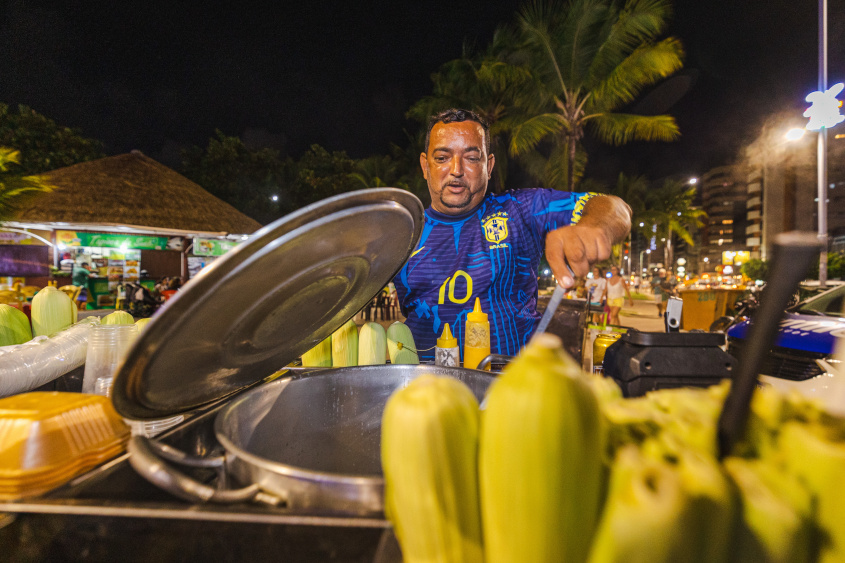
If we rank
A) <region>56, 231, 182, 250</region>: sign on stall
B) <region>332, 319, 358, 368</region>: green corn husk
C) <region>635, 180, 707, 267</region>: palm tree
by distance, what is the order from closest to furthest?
<region>332, 319, 358, 368</region>: green corn husk → <region>56, 231, 182, 250</region>: sign on stall → <region>635, 180, 707, 267</region>: palm tree

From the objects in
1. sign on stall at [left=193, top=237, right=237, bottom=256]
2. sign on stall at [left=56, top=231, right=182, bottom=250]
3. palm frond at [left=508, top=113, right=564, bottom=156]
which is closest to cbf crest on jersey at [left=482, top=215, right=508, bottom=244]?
sign on stall at [left=193, top=237, right=237, bottom=256]

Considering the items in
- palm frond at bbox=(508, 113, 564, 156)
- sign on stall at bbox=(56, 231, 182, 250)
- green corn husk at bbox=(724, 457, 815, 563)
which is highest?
palm frond at bbox=(508, 113, 564, 156)

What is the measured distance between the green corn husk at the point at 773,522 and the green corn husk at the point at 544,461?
0.50 ft

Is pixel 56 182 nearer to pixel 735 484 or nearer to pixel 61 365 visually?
pixel 61 365

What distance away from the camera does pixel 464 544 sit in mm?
518

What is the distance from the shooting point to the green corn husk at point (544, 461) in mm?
434

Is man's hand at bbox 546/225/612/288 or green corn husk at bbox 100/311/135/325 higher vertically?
man's hand at bbox 546/225/612/288

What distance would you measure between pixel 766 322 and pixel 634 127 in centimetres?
1502

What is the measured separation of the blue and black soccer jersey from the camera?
2363 millimetres

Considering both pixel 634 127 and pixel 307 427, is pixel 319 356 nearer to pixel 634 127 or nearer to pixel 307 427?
pixel 307 427

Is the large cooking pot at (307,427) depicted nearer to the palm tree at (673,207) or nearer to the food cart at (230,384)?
the food cart at (230,384)

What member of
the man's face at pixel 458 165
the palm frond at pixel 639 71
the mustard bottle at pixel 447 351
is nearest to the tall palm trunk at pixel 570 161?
the palm frond at pixel 639 71

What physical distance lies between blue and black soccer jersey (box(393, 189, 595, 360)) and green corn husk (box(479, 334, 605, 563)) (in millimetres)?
1845

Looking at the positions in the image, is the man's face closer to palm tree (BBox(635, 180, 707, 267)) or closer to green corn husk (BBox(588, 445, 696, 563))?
green corn husk (BBox(588, 445, 696, 563))
